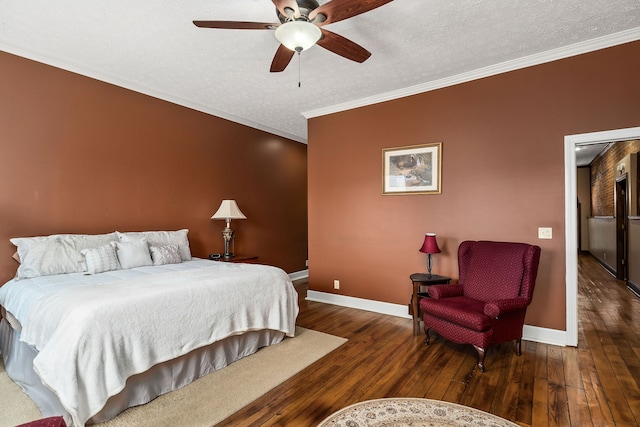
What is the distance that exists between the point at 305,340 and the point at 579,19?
3.81 meters

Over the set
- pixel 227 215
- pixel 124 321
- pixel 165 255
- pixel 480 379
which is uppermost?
pixel 227 215

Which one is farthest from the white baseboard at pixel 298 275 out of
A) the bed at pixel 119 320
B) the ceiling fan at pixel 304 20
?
the ceiling fan at pixel 304 20

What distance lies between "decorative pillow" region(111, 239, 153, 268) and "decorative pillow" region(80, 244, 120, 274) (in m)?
0.07

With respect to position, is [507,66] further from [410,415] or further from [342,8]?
[410,415]

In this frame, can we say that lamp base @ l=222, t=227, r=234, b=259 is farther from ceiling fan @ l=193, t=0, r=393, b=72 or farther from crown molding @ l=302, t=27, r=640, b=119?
ceiling fan @ l=193, t=0, r=393, b=72

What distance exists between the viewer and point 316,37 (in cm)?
217

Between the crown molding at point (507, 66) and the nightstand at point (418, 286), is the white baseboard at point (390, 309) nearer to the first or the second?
the nightstand at point (418, 286)

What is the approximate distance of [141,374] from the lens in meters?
2.22

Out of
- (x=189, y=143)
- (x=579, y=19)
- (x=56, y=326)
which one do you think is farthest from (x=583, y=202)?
(x=56, y=326)

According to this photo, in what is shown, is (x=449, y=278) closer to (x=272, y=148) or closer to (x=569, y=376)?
(x=569, y=376)

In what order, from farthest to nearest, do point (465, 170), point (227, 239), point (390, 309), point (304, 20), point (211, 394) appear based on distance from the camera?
point (227, 239)
point (390, 309)
point (465, 170)
point (211, 394)
point (304, 20)

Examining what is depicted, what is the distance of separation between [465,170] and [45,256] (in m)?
4.43

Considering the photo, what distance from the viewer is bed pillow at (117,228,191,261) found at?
3697 mm

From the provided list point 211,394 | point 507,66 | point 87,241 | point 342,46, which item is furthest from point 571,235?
point 87,241
